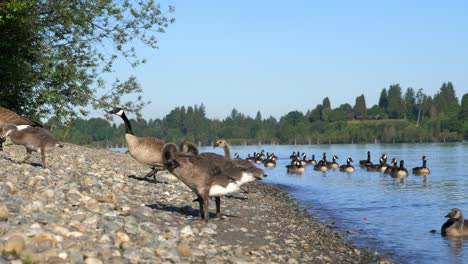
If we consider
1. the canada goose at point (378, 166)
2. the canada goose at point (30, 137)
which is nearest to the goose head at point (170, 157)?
the canada goose at point (30, 137)

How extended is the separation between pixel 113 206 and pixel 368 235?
317 inches

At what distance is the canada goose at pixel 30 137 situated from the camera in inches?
669

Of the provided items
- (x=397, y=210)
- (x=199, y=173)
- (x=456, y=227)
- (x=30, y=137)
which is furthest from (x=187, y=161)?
(x=397, y=210)

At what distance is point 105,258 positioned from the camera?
8.38 m

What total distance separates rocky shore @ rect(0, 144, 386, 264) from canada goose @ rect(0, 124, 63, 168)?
2.21ft

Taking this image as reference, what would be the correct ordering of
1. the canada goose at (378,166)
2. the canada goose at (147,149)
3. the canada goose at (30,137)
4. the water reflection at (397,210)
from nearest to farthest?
the water reflection at (397,210) → the canada goose at (30,137) → the canada goose at (147,149) → the canada goose at (378,166)

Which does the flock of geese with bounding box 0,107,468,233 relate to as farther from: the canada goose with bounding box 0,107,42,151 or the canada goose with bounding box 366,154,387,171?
the canada goose with bounding box 366,154,387,171

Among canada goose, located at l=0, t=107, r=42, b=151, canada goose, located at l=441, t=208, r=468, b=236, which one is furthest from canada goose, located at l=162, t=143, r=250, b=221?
canada goose, located at l=441, t=208, r=468, b=236

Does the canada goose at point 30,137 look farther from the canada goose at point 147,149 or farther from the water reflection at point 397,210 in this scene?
the water reflection at point 397,210

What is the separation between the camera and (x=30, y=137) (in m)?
17.0

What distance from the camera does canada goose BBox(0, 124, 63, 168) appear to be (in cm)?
1698

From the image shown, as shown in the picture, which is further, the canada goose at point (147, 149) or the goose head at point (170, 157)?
the canada goose at point (147, 149)

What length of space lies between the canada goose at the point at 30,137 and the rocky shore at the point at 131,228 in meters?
0.67

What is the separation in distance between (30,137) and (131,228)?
7.83 metres
